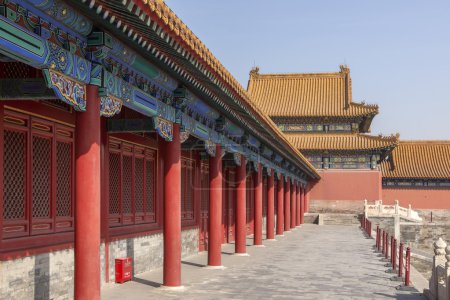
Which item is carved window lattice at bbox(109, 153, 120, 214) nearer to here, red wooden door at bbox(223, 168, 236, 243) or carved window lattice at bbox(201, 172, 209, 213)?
carved window lattice at bbox(201, 172, 209, 213)

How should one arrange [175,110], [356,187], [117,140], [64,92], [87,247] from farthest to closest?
[356,187]
[117,140]
[175,110]
[87,247]
[64,92]

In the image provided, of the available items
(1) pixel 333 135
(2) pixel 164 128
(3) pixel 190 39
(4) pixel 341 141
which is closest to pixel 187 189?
(2) pixel 164 128

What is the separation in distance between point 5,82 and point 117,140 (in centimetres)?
471

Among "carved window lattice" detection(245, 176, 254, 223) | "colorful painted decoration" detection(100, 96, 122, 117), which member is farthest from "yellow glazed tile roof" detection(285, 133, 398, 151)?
"colorful painted decoration" detection(100, 96, 122, 117)

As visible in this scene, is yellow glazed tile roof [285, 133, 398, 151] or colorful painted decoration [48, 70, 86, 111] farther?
yellow glazed tile roof [285, 133, 398, 151]

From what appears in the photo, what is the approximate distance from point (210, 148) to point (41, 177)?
5.68 metres

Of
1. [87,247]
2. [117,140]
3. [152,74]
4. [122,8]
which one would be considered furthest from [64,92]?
[117,140]

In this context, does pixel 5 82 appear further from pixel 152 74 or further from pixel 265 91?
pixel 265 91

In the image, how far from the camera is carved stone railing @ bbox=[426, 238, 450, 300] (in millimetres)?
9672

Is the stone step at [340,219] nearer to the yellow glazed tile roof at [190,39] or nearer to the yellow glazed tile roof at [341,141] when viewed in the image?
the yellow glazed tile roof at [341,141]

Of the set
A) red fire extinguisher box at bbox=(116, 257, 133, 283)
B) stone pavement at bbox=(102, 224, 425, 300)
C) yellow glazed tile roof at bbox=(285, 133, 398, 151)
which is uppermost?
yellow glazed tile roof at bbox=(285, 133, 398, 151)

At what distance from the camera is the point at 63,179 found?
10.1m

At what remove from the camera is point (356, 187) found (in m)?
48.3

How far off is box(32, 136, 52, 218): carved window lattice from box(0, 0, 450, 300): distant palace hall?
0.06 feet
